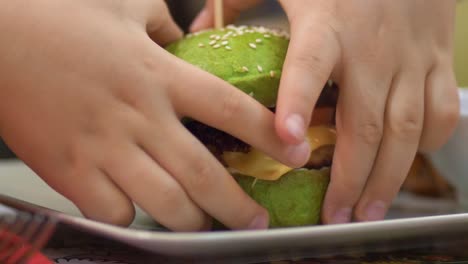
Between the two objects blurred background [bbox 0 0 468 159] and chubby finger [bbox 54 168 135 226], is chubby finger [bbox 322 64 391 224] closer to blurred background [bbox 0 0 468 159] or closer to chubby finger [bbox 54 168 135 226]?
chubby finger [bbox 54 168 135 226]

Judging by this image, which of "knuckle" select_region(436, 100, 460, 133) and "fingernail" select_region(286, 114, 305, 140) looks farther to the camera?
"knuckle" select_region(436, 100, 460, 133)

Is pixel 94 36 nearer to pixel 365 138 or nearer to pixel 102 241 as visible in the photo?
pixel 102 241

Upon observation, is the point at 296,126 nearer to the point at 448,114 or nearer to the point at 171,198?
the point at 171,198

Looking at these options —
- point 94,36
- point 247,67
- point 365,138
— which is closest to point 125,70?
point 94,36

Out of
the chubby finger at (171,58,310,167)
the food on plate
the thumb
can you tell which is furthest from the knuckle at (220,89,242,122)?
the food on plate

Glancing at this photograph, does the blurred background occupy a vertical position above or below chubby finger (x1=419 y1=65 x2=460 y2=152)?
below

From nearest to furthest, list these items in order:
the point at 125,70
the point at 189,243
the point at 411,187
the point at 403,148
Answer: the point at 189,243
the point at 125,70
the point at 403,148
the point at 411,187

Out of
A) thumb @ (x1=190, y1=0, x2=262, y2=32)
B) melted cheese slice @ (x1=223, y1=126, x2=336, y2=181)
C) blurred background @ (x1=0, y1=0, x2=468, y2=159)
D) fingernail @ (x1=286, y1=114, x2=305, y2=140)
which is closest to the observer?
fingernail @ (x1=286, y1=114, x2=305, y2=140)
